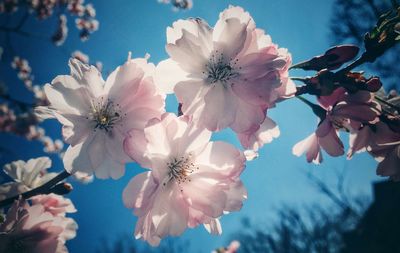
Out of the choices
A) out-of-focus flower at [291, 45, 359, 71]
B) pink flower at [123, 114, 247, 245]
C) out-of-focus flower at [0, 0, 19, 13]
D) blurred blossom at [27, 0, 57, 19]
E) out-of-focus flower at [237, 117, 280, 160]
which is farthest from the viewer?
blurred blossom at [27, 0, 57, 19]

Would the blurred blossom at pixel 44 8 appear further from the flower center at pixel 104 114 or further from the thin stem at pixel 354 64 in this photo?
the thin stem at pixel 354 64

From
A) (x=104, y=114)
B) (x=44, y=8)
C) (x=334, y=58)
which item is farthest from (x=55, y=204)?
(x=44, y=8)

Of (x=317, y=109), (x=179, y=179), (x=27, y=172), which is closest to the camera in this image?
(x=179, y=179)

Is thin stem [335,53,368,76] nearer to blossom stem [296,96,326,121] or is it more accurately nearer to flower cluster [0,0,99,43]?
blossom stem [296,96,326,121]

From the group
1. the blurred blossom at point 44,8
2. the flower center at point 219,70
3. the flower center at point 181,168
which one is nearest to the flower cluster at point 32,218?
the flower center at point 181,168

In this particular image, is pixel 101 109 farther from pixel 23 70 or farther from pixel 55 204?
pixel 23 70

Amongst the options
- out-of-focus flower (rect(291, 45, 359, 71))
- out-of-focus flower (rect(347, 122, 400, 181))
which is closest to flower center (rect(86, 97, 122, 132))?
out-of-focus flower (rect(291, 45, 359, 71))
